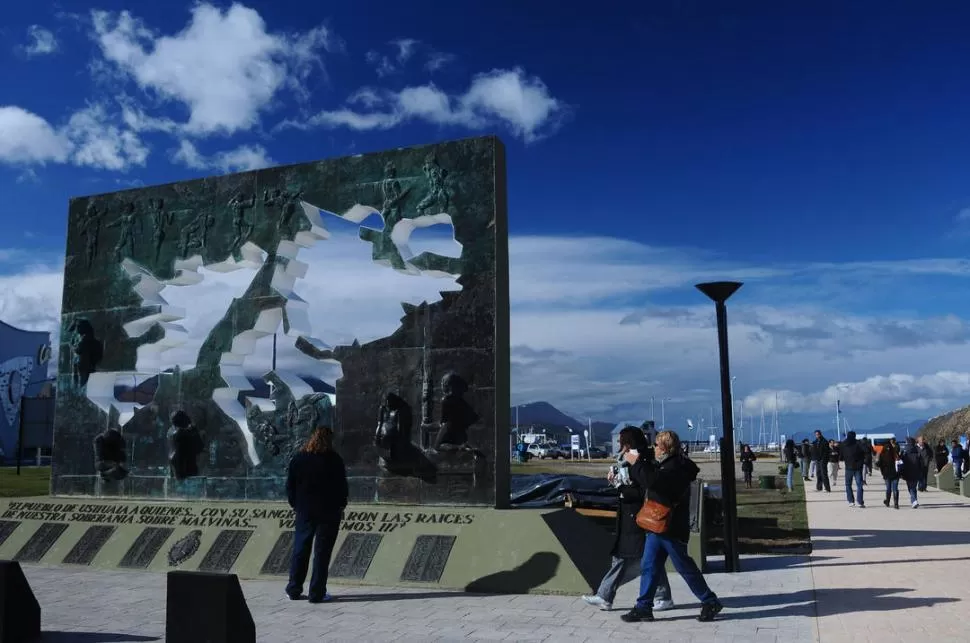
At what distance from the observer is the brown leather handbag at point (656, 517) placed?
22.5 feet

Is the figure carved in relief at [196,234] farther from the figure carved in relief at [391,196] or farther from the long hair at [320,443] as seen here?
the long hair at [320,443]

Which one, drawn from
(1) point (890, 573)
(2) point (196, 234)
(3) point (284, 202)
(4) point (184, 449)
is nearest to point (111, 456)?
(4) point (184, 449)

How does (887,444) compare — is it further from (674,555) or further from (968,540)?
(674,555)

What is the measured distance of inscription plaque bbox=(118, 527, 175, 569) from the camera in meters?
10.1

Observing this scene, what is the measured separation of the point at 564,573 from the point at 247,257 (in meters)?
6.06

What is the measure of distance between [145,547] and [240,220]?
4.42 metres

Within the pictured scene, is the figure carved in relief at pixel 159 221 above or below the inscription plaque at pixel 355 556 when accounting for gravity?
above

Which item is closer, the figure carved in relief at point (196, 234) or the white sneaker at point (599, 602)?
the white sneaker at point (599, 602)

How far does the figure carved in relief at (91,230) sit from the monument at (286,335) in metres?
0.02

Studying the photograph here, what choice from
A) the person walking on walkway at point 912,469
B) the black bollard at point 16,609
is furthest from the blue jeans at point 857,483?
the black bollard at point 16,609

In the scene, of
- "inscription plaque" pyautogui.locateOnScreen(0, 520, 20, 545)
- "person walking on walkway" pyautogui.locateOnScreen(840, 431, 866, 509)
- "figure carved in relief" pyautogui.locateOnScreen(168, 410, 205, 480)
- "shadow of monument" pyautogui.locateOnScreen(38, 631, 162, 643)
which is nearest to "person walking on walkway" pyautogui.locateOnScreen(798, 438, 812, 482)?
"person walking on walkway" pyautogui.locateOnScreen(840, 431, 866, 509)

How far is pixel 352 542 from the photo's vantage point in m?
Answer: 9.48

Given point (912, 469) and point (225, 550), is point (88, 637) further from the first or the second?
point (912, 469)

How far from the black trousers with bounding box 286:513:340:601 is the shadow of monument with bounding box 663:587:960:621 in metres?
3.22
